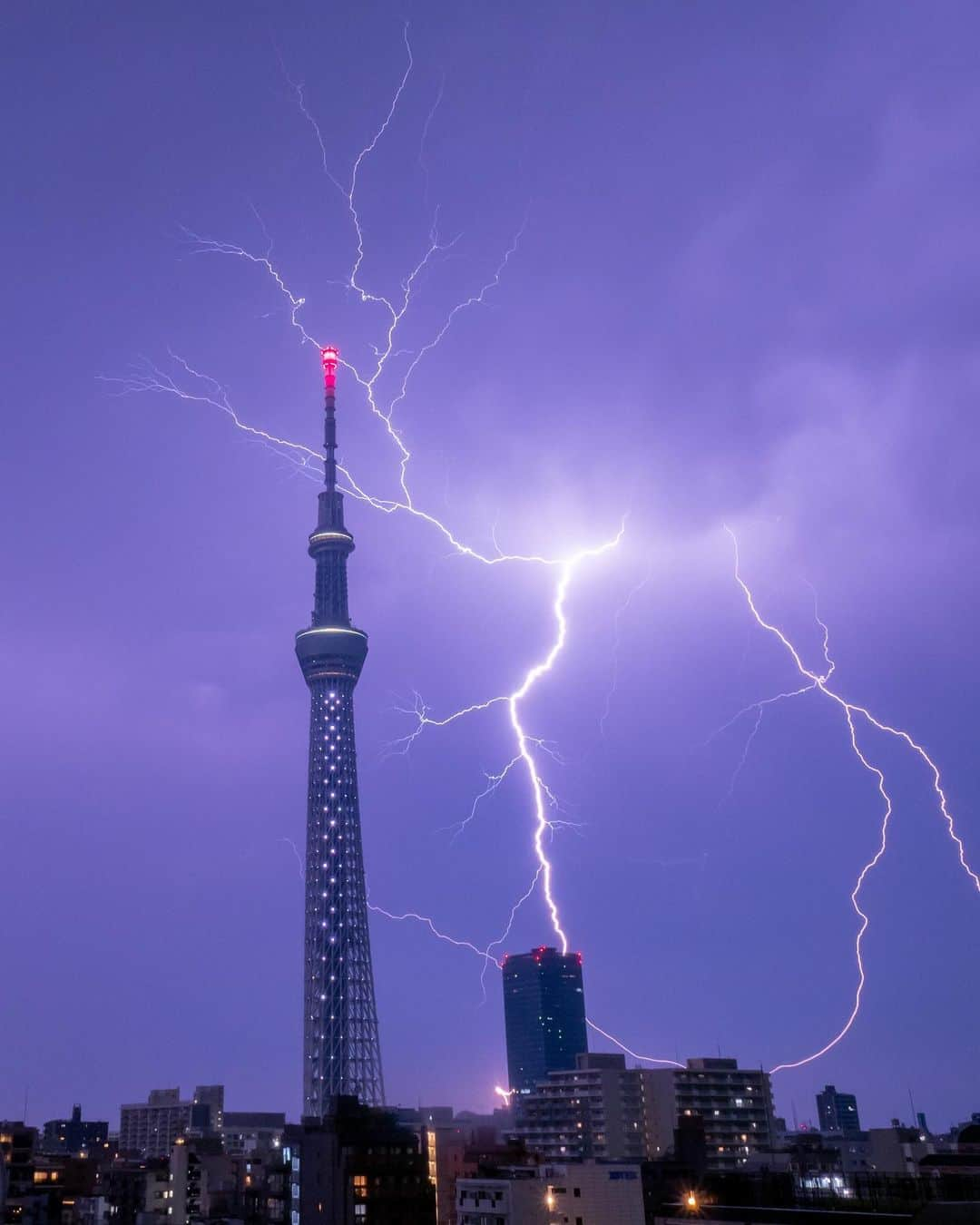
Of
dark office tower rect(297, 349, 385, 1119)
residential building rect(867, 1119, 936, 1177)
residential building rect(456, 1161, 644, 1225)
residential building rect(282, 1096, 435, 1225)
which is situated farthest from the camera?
dark office tower rect(297, 349, 385, 1119)

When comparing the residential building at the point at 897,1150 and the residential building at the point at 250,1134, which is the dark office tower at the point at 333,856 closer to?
the residential building at the point at 250,1134

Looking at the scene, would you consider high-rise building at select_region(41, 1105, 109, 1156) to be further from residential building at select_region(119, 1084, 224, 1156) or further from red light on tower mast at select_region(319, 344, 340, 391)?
red light on tower mast at select_region(319, 344, 340, 391)

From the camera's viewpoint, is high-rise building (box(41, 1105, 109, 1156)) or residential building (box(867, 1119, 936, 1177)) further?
high-rise building (box(41, 1105, 109, 1156))

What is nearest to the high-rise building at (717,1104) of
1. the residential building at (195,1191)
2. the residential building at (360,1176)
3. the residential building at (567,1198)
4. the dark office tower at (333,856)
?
the residential building at (360,1176)

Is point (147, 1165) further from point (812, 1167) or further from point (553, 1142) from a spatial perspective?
point (812, 1167)

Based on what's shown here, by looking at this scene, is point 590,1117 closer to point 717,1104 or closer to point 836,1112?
point 717,1104

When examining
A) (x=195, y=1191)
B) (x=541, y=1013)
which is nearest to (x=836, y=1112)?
(x=541, y=1013)

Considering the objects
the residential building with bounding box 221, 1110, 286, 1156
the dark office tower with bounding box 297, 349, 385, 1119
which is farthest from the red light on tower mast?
the residential building with bounding box 221, 1110, 286, 1156

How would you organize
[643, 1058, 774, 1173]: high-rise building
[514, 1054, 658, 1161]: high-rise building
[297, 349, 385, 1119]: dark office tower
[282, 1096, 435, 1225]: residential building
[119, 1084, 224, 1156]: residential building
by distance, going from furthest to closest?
[119, 1084, 224, 1156]: residential building, [297, 349, 385, 1119]: dark office tower, [514, 1054, 658, 1161]: high-rise building, [643, 1058, 774, 1173]: high-rise building, [282, 1096, 435, 1225]: residential building
